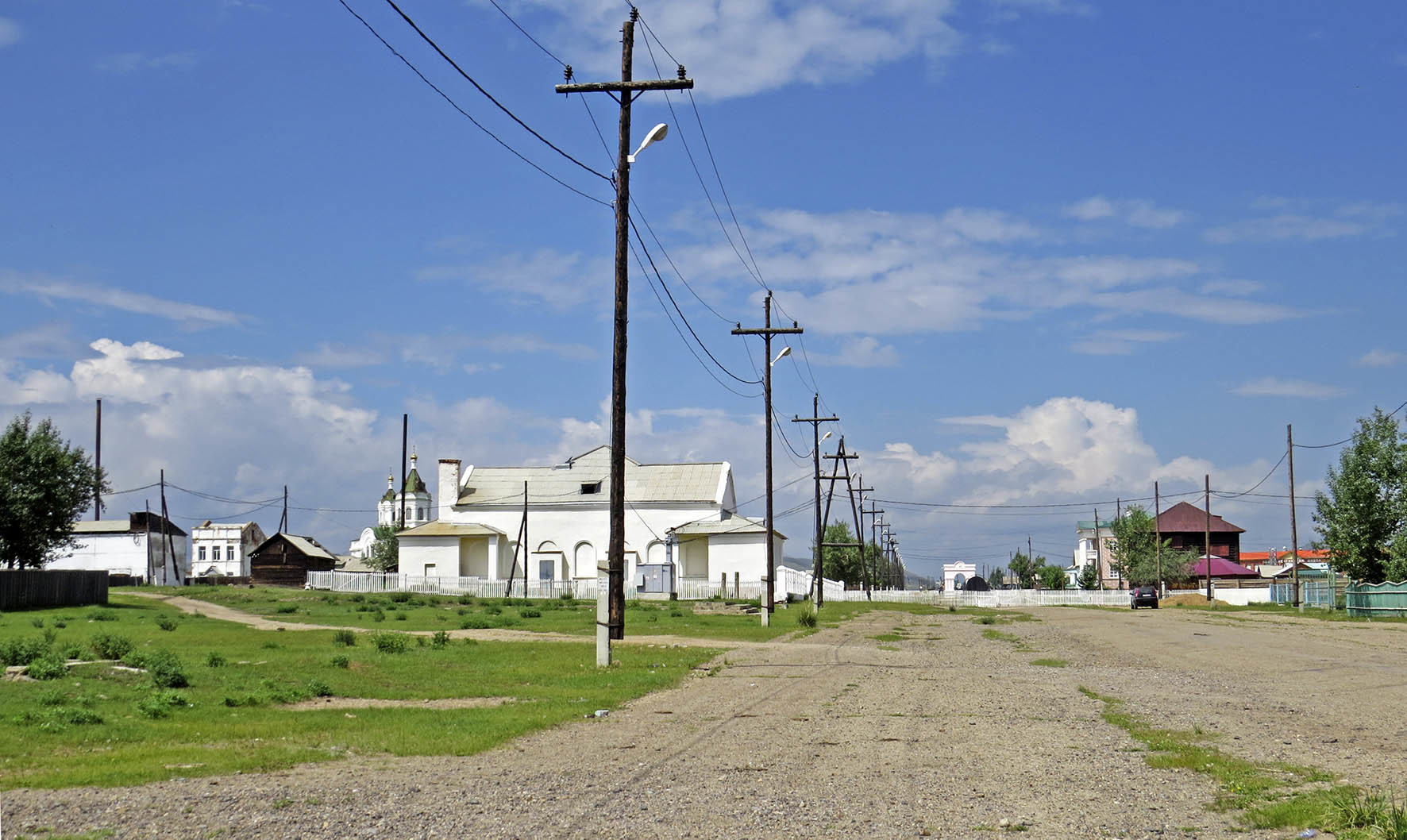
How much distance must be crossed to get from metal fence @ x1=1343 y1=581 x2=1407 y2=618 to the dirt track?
115 ft

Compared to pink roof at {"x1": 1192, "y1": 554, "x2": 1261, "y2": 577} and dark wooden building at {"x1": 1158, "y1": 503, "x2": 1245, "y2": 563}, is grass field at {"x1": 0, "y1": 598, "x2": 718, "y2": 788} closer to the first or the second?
pink roof at {"x1": 1192, "y1": 554, "x2": 1261, "y2": 577}

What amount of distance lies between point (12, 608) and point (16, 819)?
42.8 meters

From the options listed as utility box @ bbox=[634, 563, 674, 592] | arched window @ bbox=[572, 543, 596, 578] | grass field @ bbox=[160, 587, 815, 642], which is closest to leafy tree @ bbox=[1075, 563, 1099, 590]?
arched window @ bbox=[572, 543, 596, 578]

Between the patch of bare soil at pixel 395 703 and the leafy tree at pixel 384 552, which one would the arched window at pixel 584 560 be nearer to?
the leafy tree at pixel 384 552

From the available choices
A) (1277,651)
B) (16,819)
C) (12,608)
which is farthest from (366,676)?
(12,608)

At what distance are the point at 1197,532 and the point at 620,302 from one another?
119038 mm

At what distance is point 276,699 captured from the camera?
1390 centimetres

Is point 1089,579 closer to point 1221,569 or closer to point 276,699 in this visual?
point 1221,569

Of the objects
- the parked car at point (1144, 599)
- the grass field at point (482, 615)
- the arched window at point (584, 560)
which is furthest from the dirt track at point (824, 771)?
the arched window at point (584, 560)

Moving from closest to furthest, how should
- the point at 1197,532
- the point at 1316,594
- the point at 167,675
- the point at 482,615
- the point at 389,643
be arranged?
the point at 167,675
the point at 389,643
the point at 482,615
the point at 1316,594
the point at 1197,532

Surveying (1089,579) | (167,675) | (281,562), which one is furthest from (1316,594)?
(1089,579)

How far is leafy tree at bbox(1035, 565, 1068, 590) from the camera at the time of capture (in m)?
161

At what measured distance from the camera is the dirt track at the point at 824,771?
24.3ft

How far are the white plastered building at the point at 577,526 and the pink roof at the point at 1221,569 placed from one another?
179 feet
